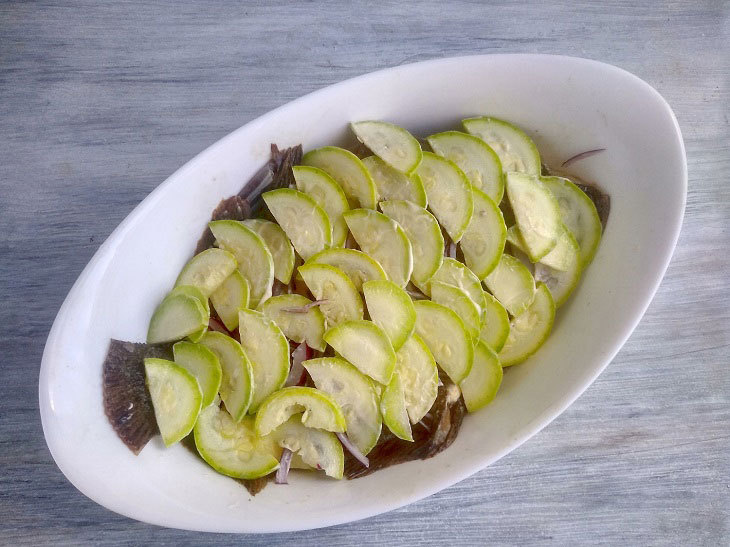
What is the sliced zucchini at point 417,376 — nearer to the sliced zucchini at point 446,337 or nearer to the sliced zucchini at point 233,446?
the sliced zucchini at point 446,337

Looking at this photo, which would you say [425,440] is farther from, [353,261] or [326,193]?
[326,193]

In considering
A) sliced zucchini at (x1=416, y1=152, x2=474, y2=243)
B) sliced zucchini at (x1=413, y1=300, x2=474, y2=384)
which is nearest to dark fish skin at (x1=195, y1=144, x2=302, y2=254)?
sliced zucchini at (x1=416, y1=152, x2=474, y2=243)

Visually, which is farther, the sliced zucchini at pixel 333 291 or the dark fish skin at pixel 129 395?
the sliced zucchini at pixel 333 291

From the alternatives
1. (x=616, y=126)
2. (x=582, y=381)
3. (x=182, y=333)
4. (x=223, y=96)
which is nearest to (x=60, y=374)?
(x=182, y=333)

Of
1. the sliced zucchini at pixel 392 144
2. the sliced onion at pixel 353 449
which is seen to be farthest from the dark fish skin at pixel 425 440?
the sliced zucchini at pixel 392 144

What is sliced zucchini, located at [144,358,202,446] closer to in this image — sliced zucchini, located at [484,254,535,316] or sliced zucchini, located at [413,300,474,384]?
sliced zucchini, located at [413,300,474,384]

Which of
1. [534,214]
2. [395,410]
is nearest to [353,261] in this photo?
[395,410]
